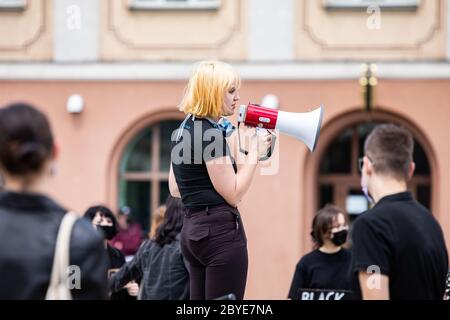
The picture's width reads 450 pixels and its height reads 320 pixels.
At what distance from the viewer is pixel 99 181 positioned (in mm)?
15078

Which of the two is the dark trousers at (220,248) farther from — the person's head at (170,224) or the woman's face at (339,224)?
the woman's face at (339,224)

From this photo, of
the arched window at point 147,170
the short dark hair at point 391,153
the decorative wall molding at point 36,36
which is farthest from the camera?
the arched window at point 147,170

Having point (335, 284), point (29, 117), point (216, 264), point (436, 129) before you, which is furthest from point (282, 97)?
point (29, 117)

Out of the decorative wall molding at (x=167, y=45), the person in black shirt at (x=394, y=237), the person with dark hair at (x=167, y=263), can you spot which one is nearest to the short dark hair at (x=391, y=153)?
the person in black shirt at (x=394, y=237)

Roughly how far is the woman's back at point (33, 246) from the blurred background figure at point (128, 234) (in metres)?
8.51

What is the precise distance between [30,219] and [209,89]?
1.95 metres

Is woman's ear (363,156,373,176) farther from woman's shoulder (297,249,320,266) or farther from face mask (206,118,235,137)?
woman's shoulder (297,249,320,266)

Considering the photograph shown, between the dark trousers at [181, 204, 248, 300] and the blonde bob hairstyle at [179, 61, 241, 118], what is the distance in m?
0.48

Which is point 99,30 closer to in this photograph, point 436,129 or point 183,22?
point 183,22

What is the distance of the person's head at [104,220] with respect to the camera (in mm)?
8266

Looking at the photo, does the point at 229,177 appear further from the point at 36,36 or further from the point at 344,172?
the point at 36,36

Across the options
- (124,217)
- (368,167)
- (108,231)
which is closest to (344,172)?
(124,217)

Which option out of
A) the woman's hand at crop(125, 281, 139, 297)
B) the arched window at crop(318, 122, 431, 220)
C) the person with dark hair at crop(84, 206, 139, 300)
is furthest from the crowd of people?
the arched window at crop(318, 122, 431, 220)
